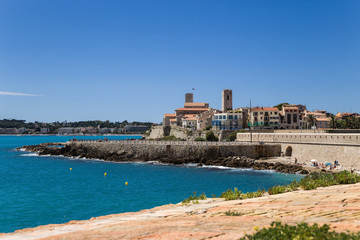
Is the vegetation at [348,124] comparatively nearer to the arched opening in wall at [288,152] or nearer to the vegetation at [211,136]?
the vegetation at [211,136]

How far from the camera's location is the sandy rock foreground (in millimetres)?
10250

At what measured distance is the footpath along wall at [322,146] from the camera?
4149 cm

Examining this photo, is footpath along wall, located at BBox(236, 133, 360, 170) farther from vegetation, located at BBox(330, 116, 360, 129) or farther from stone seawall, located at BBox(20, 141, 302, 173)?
vegetation, located at BBox(330, 116, 360, 129)

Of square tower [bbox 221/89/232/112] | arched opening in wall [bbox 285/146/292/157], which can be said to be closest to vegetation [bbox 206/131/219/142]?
arched opening in wall [bbox 285/146/292/157]

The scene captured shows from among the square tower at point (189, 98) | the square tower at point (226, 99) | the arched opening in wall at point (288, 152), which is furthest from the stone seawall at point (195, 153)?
the square tower at point (189, 98)

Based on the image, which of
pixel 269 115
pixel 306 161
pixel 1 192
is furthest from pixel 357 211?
pixel 269 115

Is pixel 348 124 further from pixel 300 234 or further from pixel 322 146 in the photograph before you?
pixel 300 234

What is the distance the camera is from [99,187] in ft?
119

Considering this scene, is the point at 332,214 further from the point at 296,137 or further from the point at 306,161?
the point at 296,137

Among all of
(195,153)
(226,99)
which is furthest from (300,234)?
(226,99)

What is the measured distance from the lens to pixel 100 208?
26234mm

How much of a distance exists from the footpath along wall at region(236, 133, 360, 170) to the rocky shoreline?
4.58 m

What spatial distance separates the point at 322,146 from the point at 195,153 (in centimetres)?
2049

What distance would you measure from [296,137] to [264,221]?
44196 mm
